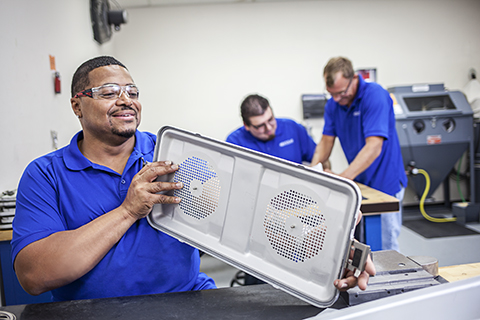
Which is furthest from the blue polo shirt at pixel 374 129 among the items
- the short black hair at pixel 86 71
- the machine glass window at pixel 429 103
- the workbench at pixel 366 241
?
the machine glass window at pixel 429 103

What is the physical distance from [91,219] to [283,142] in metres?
1.50

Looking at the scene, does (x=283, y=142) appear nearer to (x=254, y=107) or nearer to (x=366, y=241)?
(x=254, y=107)

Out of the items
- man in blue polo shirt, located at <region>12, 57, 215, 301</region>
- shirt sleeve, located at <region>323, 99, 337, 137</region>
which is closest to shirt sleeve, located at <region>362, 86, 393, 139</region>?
shirt sleeve, located at <region>323, 99, 337, 137</region>

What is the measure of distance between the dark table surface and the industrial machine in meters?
3.34

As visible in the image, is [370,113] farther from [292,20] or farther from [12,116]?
[292,20]

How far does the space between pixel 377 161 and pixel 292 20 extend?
2534mm

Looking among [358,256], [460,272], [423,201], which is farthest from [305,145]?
[423,201]

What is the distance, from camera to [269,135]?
222 centimetres

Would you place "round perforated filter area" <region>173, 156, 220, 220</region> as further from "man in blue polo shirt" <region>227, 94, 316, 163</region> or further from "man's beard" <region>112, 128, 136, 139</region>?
"man in blue polo shirt" <region>227, 94, 316, 163</region>

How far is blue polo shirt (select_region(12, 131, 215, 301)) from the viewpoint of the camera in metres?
0.95

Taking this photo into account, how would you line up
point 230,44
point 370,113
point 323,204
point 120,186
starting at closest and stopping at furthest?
1. point 323,204
2. point 120,186
3. point 370,113
4. point 230,44

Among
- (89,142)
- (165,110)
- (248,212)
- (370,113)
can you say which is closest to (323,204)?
(248,212)

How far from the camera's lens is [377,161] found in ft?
7.35

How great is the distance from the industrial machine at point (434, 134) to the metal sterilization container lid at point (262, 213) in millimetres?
3327
